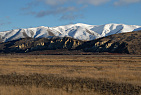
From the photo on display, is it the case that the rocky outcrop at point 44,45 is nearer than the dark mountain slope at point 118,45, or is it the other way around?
the dark mountain slope at point 118,45

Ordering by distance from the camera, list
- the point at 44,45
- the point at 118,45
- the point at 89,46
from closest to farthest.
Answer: the point at 118,45 → the point at 89,46 → the point at 44,45

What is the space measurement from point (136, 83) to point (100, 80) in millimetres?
3347

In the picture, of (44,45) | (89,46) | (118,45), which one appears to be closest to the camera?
(118,45)

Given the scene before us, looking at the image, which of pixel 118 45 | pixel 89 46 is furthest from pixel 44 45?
pixel 118 45

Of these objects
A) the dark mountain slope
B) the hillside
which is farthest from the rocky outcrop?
the dark mountain slope

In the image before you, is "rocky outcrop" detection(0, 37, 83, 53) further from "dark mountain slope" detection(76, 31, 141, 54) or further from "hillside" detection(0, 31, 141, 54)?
"dark mountain slope" detection(76, 31, 141, 54)

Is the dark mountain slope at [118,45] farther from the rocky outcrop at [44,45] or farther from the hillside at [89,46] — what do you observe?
the rocky outcrop at [44,45]

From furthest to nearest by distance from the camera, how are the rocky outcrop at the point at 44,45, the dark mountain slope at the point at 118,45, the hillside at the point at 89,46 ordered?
the rocky outcrop at the point at 44,45
the hillside at the point at 89,46
the dark mountain slope at the point at 118,45

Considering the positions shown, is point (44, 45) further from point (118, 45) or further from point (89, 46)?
point (118, 45)

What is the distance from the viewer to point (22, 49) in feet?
498

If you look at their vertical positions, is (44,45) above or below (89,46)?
above

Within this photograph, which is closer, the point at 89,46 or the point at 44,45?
the point at 89,46

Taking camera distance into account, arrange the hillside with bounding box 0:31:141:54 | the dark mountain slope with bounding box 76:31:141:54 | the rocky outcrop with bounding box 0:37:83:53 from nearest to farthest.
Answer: the dark mountain slope with bounding box 76:31:141:54 < the hillside with bounding box 0:31:141:54 < the rocky outcrop with bounding box 0:37:83:53

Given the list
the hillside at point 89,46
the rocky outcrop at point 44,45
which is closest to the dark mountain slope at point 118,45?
the hillside at point 89,46
